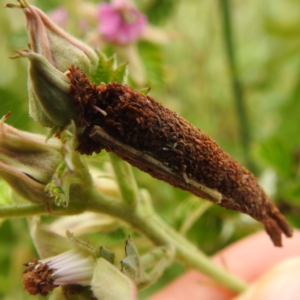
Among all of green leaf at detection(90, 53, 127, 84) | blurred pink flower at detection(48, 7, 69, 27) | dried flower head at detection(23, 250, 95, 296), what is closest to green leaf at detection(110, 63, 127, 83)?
green leaf at detection(90, 53, 127, 84)

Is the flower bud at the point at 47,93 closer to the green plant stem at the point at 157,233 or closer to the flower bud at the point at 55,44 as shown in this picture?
the flower bud at the point at 55,44

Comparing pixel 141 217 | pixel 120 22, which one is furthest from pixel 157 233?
pixel 120 22

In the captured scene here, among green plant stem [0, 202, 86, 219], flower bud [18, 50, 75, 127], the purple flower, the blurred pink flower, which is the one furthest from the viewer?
the blurred pink flower

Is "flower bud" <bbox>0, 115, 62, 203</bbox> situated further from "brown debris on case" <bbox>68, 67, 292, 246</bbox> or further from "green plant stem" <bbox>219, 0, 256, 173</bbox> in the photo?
"green plant stem" <bbox>219, 0, 256, 173</bbox>

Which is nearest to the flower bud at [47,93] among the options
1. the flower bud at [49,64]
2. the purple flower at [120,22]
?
the flower bud at [49,64]

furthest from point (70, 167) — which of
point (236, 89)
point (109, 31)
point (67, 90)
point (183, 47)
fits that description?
point (183, 47)

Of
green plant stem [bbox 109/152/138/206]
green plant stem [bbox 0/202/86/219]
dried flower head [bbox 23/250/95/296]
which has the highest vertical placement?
green plant stem [bbox 109/152/138/206]

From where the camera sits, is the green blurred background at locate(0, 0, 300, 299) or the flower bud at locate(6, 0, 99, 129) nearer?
the flower bud at locate(6, 0, 99, 129)
